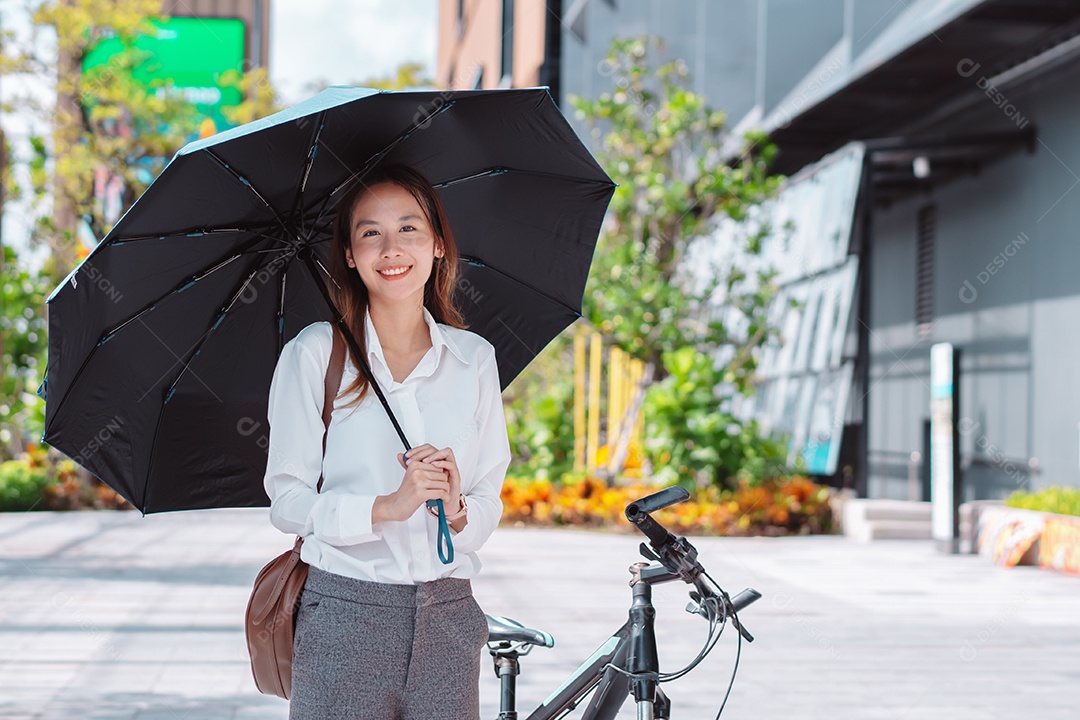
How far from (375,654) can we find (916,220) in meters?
19.0

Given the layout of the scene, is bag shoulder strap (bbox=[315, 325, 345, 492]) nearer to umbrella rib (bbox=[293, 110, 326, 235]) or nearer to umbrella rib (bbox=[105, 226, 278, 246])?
umbrella rib (bbox=[293, 110, 326, 235])

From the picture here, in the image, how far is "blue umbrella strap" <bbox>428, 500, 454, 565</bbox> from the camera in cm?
219

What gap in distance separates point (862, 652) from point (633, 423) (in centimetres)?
1007

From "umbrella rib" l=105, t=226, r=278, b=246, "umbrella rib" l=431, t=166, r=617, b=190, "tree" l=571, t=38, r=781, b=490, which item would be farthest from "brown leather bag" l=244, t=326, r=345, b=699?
"tree" l=571, t=38, r=781, b=490

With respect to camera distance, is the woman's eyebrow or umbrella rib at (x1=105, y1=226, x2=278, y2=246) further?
umbrella rib at (x1=105, y1=226, x2=278, y2=246)

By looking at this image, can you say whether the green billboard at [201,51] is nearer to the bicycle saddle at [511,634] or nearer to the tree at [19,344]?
the tree at [19,344]

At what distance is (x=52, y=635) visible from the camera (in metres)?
7.71

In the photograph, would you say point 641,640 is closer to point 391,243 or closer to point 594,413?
point 391,243

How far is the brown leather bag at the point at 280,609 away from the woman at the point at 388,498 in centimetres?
2

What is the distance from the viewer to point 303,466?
7.34 ft

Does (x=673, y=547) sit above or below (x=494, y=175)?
below

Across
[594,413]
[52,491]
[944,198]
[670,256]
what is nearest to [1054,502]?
[670,256]

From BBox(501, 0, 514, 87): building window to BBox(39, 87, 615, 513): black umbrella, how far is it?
119ft

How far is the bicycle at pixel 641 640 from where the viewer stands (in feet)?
8.05
